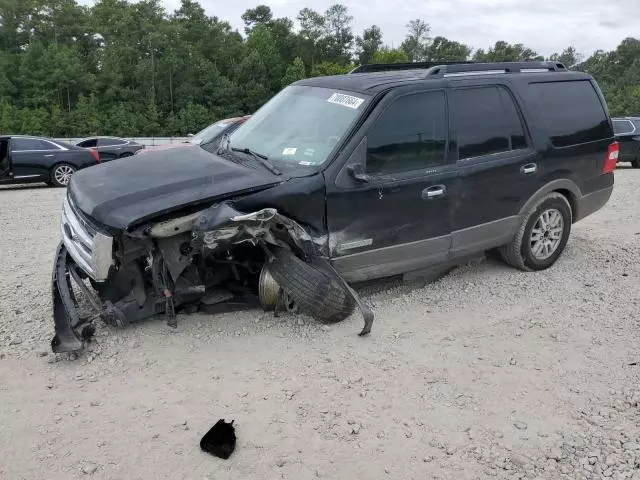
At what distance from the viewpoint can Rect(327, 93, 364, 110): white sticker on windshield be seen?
464 cm

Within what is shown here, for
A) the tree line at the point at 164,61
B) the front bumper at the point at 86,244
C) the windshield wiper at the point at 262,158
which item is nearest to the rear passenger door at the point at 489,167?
the windshield wiper at the point at 262,158

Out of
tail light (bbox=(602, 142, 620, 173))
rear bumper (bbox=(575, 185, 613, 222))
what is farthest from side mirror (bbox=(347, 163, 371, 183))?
tail light (bbox=(602, 142, 620, 173))

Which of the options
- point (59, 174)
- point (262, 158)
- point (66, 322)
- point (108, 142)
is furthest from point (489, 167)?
point (108, 142)

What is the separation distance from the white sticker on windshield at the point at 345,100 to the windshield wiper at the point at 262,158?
0.75m

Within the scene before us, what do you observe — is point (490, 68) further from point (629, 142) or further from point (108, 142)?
point (108, 142)

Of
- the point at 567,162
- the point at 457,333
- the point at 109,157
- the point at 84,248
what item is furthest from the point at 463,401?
the point at 109,157

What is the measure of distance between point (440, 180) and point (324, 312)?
1.46 meters

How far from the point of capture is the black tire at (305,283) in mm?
4191

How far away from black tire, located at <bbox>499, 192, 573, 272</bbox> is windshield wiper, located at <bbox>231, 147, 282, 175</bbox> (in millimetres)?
2531

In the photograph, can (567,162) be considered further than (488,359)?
Yes

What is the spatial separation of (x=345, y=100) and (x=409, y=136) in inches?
23.3

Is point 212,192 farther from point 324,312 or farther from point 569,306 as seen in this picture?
point 569,306

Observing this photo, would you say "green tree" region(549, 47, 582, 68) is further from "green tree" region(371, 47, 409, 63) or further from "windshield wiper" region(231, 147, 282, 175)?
"windshield wiper" region(231, 147, 282, 175)

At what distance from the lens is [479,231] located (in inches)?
205
